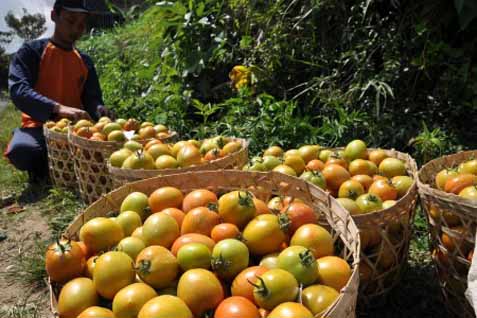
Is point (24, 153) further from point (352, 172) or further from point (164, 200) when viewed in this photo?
point (352, 172)

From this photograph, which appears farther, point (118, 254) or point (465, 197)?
point (465, 197)

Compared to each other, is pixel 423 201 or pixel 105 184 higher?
pixel 423 201

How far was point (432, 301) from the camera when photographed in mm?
1927

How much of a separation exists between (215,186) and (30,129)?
254 cm

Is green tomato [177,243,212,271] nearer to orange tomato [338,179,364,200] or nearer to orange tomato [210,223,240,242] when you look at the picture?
orange tomato [210,223,240,242]

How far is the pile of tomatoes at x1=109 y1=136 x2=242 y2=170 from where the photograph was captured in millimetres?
2205

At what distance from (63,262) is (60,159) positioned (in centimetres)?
208

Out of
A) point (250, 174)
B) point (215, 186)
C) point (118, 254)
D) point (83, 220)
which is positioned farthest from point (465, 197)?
point (83, 220)

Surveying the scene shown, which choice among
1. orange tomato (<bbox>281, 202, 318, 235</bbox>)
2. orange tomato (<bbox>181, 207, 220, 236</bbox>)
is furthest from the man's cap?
orange tomato (<bbox>281, 202, 318, 235</bbox>)

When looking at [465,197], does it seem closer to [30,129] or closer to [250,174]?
[250,174]

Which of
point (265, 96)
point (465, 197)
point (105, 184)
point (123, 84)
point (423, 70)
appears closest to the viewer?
point (465, 197)

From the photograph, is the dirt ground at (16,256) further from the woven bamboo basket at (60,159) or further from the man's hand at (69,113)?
the man's hand at (69,113)

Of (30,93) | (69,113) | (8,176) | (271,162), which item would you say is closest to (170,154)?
Answer: (271,162)

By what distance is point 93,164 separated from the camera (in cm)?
274
